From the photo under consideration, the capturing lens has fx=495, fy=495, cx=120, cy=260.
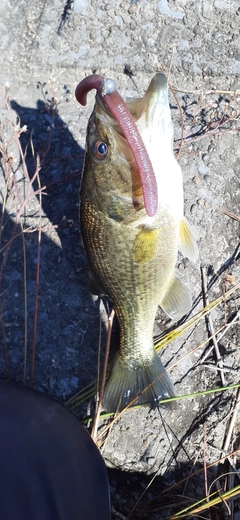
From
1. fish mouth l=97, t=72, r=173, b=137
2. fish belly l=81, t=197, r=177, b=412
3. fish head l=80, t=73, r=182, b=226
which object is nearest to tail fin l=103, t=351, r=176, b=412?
fish belly l=81, t=197, r=177, b=412

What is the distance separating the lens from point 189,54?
9.91 feet

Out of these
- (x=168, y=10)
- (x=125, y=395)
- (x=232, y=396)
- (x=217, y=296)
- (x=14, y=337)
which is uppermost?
(x=168, y=10)

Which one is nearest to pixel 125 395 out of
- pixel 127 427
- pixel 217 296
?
pixel 127 427

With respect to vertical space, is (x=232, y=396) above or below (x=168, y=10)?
below

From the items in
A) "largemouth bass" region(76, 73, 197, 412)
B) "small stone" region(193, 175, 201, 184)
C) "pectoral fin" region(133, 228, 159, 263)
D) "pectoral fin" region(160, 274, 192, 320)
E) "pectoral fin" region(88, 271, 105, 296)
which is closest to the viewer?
Result: "largemouth bass" region(76, 73, 197, 412)

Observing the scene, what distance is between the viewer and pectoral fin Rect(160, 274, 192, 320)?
264cm

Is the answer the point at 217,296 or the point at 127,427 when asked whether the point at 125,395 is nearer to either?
the point at 127,427

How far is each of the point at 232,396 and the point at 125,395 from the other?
2.19ft

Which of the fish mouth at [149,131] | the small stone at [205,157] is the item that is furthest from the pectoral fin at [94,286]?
the small stone at [205,157]

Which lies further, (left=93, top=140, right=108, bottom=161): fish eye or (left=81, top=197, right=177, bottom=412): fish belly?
(left=81, top=197, right=177, bottom=412): fish belly

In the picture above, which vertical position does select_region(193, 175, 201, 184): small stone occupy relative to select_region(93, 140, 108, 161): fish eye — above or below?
below

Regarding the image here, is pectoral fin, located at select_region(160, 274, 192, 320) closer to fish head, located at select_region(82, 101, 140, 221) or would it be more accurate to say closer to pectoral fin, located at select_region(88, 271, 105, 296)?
pectoral fin, located at select_region(88, 271, 105, 296)

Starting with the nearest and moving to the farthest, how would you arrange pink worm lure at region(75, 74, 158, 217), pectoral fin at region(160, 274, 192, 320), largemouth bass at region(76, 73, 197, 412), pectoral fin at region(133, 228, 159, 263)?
pink worm lure at region(75, 74, 158, 217)
largemouth bass at region(76, 73, 197, 412)
pectoral fin at region(133, 228, 159, 263)
pectoral fin at region(160, 274, 192, 320)

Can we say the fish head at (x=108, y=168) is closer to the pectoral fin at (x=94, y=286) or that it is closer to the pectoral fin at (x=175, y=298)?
the pectoral fin at (x=94, y=286)
